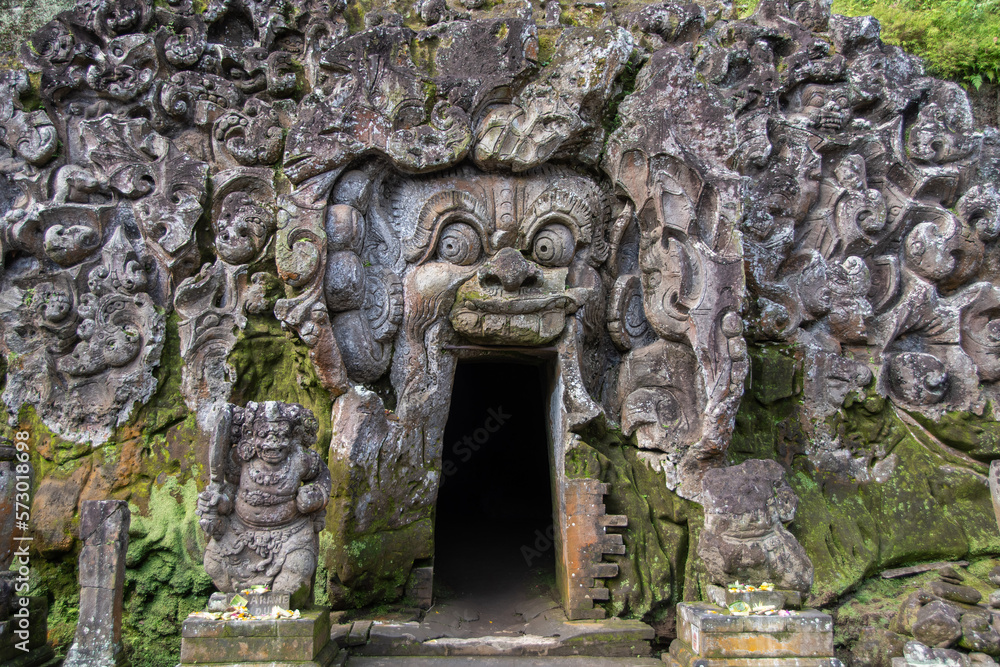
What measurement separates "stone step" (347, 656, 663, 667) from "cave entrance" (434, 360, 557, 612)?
286cm

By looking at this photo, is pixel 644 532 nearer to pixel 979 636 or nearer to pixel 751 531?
pixel 751 531

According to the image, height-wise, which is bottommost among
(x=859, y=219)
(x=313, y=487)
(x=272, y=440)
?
(x=313, y=487)

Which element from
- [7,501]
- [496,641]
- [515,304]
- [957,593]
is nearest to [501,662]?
[496,641]

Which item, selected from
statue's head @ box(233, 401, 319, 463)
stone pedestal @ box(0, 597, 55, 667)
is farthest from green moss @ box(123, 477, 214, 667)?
statue's head @ box(233, 401, 319, 463)

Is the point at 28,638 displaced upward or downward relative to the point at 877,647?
upward

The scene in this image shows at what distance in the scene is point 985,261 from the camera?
7.43 meters

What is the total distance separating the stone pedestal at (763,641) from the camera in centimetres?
468

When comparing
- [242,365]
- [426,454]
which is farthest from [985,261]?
[242,365]

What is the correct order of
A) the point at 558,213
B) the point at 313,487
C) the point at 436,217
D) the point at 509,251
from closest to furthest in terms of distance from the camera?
the point at 313,487 → the point at 509,251 → the point at 436,217 → the point at 558,213

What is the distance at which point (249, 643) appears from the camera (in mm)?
4414

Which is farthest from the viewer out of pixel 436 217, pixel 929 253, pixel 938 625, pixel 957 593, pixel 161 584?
pixel 929 253

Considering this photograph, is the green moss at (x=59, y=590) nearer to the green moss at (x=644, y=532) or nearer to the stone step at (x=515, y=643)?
the stone step at (x=515, y=643)

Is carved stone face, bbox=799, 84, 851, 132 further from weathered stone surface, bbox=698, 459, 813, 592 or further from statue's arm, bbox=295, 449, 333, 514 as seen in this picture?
statue's arm, bbox=295, 449, 333, 514

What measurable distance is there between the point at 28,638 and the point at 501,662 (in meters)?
3.50
